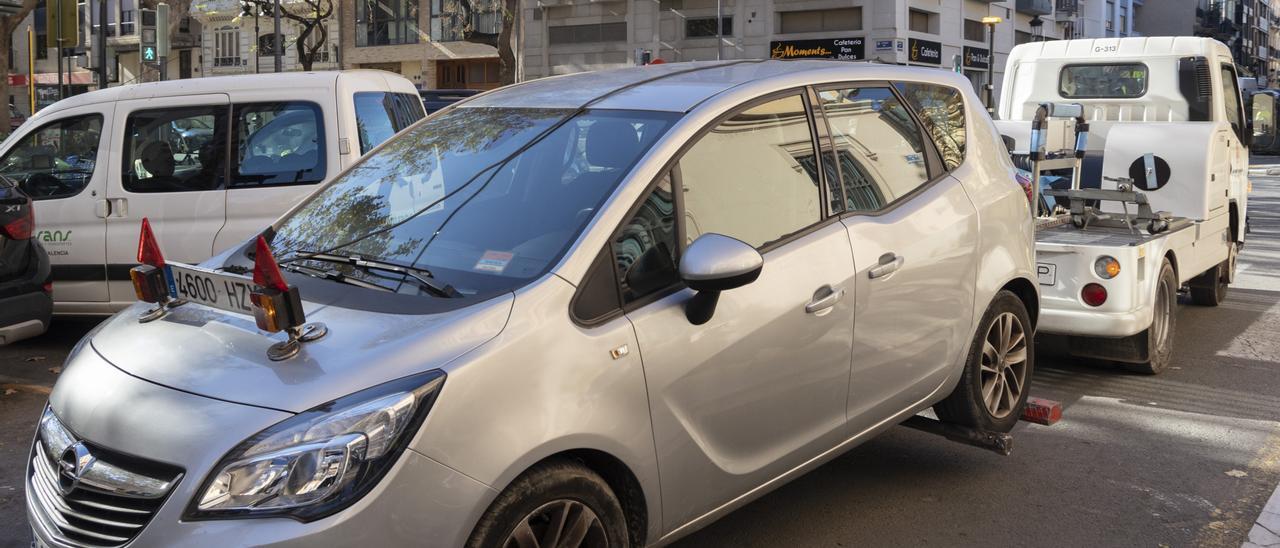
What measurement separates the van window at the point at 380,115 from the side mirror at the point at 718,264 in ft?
14.6

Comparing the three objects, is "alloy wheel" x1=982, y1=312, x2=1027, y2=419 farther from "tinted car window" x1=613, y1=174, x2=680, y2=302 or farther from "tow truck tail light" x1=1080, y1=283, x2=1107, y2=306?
"tinted car window" x1=613, y1=174, x2=680, y2=302

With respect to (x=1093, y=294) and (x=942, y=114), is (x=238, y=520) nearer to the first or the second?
(x=942, y=114)

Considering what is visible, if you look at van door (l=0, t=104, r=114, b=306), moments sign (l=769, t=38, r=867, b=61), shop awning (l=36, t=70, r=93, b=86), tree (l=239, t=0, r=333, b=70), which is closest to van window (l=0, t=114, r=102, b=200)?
van door (l=0, t=104, r=114, b=306)

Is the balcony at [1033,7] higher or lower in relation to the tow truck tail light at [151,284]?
higher

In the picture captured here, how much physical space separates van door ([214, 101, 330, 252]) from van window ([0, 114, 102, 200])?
1.07m

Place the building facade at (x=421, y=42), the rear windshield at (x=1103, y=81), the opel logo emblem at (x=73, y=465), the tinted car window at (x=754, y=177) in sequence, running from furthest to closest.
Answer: the building facade at (x=421, y=42) < the rear windshield at (x=1103, y=81) < the tinted car window at (x=754, y=177) < the opel logo emblem at (x=73, y=465)

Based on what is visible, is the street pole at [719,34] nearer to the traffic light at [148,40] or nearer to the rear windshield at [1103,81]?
the traffic light at [148,40]

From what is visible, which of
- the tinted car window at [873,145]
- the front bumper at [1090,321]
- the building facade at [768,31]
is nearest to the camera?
the tinted car window at [873,145]

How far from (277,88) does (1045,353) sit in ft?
17.8

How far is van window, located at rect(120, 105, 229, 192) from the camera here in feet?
24.9

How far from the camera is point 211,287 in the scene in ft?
10.8

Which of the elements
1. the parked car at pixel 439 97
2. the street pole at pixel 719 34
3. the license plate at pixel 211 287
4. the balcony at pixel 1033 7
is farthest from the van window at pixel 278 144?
the balcony at pixel 1033 7

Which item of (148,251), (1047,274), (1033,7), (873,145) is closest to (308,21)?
(1047,274)

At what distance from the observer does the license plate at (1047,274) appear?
691cm
